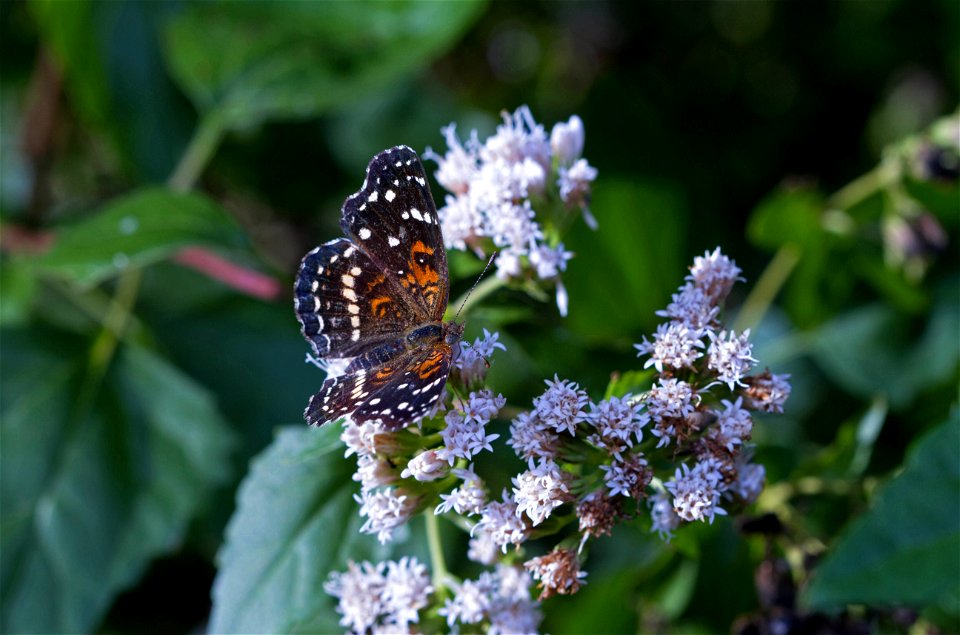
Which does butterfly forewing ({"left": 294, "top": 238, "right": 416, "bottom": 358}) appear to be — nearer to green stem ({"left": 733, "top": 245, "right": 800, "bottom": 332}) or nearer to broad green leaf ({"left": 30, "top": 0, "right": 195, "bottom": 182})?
green stem ({"left": 733, "top": 245, "right": 800, "bottom": 332})

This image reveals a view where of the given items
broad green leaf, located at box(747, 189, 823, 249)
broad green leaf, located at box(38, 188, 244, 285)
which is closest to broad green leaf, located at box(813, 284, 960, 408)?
broad green leaf, located at box(747, 189, 823, 249)

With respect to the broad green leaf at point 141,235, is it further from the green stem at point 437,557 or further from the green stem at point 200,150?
the green stem at point 437,557

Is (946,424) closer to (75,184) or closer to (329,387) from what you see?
(329,387)

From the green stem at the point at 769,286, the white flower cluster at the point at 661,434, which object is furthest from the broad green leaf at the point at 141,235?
the green stem at the point at 769,286

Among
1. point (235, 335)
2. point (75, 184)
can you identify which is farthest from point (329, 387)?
point (75, 184)

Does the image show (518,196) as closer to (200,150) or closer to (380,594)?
(380,594)

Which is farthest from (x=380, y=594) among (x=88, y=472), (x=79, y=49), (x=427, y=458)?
(x=79, y=49)
